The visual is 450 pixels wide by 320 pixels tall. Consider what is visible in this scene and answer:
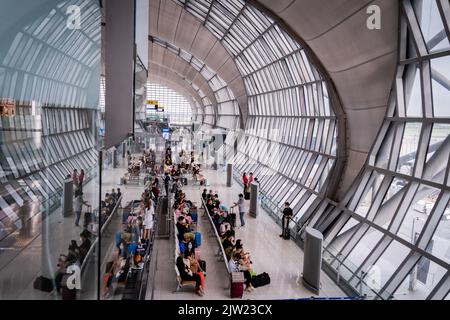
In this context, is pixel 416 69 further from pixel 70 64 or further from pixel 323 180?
pixel 70 64

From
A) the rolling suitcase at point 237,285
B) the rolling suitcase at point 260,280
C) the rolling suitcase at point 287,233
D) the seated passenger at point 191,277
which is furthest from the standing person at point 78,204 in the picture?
the rolling suitcase at point 287,233

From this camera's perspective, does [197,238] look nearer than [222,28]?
Yes

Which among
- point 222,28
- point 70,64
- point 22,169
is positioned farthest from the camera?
point 222,28

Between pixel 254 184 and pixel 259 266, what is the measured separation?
22.8 feet

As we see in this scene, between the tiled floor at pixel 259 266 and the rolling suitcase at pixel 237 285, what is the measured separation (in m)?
0.22

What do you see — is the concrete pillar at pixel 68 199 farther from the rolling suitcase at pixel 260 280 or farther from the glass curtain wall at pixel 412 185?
the glass curtain wall at pixel 412 185

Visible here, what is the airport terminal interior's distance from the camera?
16.3 ft

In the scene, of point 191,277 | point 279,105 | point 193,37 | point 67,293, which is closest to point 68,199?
point 67,293

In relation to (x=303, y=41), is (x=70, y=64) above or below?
below

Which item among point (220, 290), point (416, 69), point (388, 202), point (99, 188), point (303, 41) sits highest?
point (303, 41)

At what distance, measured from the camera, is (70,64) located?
1492cm

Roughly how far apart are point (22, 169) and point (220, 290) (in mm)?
8683

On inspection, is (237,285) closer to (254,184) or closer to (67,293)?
(67,293)
